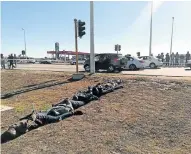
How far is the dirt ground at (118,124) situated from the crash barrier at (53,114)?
Answer: 173 millimetres

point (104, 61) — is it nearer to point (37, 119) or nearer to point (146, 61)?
point (146, 61)

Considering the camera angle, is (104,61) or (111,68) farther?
(104,61)

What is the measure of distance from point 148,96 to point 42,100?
3430mm

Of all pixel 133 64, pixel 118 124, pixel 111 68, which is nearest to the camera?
pixel 118 124

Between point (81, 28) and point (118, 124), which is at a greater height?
point (81, 28)

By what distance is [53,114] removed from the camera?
709cm

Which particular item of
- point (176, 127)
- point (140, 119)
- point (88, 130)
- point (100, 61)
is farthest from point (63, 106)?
point (100, 61)

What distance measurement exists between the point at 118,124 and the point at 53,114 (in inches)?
63.6

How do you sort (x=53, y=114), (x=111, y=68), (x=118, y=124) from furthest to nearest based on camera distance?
(x=111, y=68) → (x=53, y=114) → (x=118, y=124)

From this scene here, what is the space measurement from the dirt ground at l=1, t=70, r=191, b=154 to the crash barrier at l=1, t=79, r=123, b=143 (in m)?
0.17

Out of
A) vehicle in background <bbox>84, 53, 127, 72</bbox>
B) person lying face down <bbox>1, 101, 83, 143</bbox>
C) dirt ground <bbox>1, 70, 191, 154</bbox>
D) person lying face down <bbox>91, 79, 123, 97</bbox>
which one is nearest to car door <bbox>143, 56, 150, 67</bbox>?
vehicle in background <bbox>84, 53, 127, 72</bbox>

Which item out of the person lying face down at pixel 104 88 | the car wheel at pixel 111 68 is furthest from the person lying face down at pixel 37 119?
the car wheel at pixel 111 68

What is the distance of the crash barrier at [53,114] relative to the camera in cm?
614

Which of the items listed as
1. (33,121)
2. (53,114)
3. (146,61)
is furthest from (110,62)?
(33,121)
